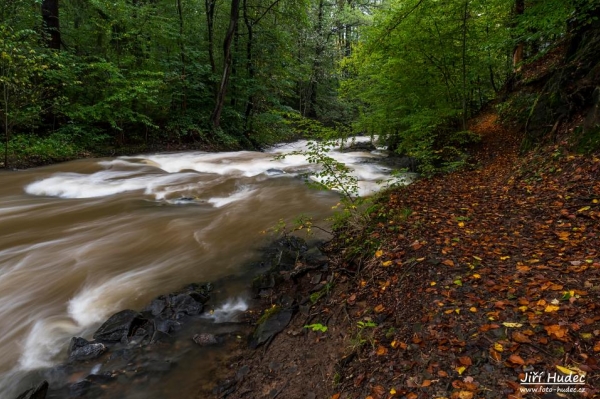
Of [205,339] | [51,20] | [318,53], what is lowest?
[205,339]

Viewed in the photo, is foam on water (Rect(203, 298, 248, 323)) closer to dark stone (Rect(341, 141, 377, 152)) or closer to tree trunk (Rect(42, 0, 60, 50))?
tree trunk (Rect(42, 0, 60, 50))

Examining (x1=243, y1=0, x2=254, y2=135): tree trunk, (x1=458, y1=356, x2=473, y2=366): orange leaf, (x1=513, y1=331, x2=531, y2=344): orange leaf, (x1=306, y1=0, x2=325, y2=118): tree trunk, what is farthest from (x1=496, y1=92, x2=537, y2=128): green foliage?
(x1=306, y1=0, x2=325, y2=118): tree trunk

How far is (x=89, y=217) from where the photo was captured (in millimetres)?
7844


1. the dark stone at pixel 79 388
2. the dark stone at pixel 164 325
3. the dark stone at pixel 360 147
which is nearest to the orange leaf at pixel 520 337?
the dark stone at pixel 164 325

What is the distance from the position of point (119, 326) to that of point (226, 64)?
45.1 feet

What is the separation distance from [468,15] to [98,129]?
1338 cm

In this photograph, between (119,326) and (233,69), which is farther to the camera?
(233,69)

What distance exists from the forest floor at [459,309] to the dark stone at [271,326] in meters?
0.11

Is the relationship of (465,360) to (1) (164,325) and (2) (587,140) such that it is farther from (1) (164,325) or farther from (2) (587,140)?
(2) (587,140)

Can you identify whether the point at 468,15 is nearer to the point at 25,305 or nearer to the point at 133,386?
the point at 133,386

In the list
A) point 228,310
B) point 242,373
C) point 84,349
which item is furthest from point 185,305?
point 242,373

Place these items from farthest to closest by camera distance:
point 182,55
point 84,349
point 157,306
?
point 182,55 → point 157,306 → point 84,349

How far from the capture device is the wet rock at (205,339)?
4.11 meters

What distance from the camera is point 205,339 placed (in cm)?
415
